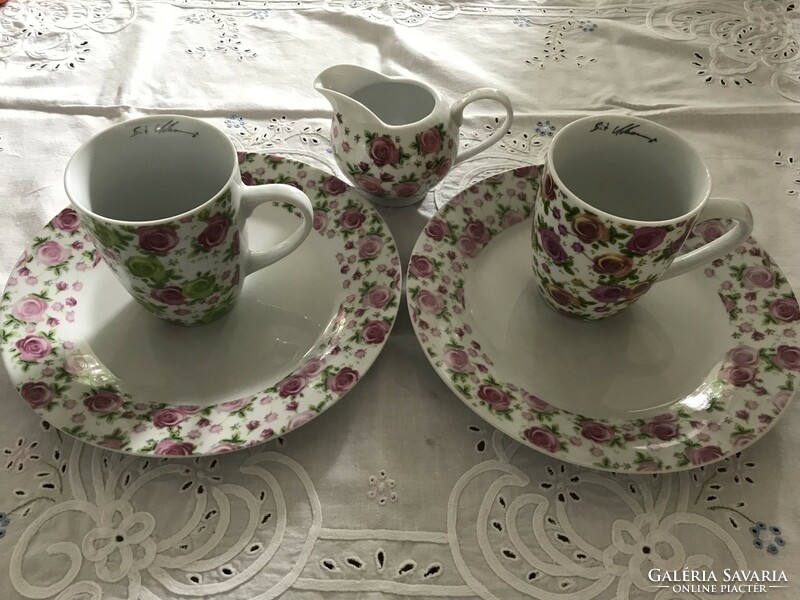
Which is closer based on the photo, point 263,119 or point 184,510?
point 184,510

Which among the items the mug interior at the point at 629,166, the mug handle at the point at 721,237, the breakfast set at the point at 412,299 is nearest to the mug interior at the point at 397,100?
the breakfast set at the point at 412,299

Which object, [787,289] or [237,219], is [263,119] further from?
[787,289]

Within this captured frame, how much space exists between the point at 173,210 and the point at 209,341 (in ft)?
0.44

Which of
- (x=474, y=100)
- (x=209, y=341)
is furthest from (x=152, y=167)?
(x=474, y=100)

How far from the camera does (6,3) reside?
0.86 meters

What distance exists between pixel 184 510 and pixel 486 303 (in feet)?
0.96

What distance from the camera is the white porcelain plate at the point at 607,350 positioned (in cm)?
44

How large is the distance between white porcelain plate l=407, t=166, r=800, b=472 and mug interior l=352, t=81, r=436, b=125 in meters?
0.11

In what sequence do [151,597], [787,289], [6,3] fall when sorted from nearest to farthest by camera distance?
[151,597], [787,289], [6,3]

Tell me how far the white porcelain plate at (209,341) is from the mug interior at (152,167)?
70 millimetres

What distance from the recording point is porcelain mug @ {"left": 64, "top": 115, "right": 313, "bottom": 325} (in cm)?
43

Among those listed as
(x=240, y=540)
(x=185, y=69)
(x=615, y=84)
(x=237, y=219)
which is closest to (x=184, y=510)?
(x=240, y=540)
